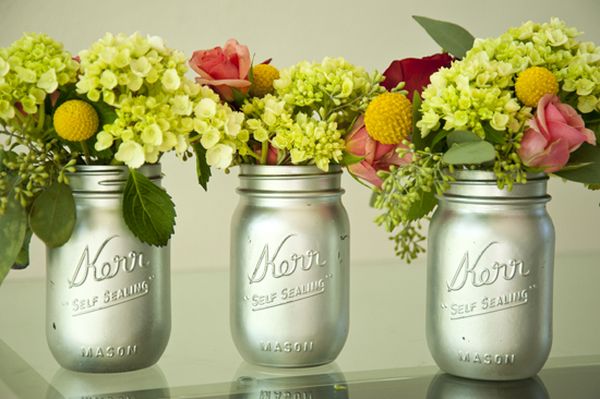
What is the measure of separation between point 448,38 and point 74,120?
36 cm

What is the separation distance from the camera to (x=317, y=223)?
34.9 inches

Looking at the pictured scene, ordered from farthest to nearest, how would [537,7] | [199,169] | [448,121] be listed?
[537,7] → [199,169] → [448,121]

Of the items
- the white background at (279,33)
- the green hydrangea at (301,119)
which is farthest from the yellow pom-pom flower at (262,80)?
the white background at (279,33)

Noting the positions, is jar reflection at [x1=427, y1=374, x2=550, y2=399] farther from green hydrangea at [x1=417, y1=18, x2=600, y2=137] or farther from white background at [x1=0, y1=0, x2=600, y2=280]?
white background at [x1=0, y1=0, x2=600, y2=280]

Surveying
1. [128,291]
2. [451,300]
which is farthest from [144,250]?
[451,300]

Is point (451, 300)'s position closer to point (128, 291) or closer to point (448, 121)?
point (448, 121)

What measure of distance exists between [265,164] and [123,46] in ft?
0.56

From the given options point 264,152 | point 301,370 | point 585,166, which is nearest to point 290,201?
point 264,152

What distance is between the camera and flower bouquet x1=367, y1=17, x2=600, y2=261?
80cm

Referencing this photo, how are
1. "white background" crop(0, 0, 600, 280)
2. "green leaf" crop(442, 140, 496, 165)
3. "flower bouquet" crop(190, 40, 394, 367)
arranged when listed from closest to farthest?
"green leaf" crop(442, 140, 496, 165)
"flower bouquet" crop(190, 40, 394, 367)
"white background" crop(0, 0, 600, 280)

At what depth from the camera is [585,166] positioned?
0.84 m

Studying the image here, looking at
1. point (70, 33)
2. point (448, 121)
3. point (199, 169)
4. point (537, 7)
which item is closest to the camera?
point (448, 121)

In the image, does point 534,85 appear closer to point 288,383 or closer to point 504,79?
point 504,79

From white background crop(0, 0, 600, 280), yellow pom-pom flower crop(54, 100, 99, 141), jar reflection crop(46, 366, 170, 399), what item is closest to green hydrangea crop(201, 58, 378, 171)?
yellow pom-pom flower crop(54, 100, 99, 141)
